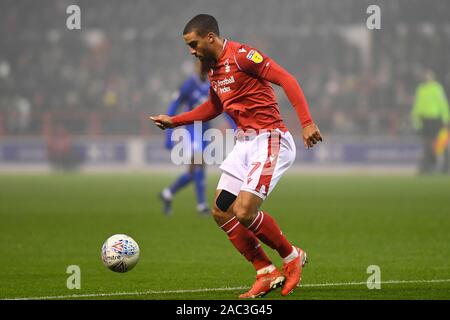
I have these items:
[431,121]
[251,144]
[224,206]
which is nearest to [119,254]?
[224,206]

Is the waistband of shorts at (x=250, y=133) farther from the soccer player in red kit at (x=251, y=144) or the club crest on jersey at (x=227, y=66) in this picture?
the club crest on jersey at (x=227, y=66)

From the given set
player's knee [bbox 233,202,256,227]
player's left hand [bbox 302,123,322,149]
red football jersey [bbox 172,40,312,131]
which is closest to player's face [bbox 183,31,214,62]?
red football jersey [bbox 172,40,312,131]

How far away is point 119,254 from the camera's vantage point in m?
8.23

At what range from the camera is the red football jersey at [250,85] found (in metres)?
7.54

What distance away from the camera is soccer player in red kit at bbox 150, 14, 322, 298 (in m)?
7.54

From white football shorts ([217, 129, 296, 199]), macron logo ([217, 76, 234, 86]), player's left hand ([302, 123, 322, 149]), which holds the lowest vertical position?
white football shorts ([217, 129, 296, 199])

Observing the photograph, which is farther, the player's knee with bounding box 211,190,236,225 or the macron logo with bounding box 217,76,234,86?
the player's knee with bounding box 211,190,236,225

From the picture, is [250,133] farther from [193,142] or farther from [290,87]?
[193,142]

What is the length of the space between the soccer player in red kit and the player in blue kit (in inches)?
271

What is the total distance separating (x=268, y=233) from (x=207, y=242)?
4105 millimetres

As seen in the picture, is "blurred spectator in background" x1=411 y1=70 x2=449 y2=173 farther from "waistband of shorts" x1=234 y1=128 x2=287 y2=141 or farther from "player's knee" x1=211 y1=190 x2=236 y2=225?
"player's knee" x1=211 y1=190 x2=236 y2=225

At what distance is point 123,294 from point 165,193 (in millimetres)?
7611

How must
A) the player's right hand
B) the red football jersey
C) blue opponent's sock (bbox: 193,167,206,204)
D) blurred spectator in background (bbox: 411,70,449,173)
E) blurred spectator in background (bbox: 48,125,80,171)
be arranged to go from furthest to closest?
1. blurred spectator in background (bbox: 48,125,80,171)
2. blurred spectator in background (bbox: 411,70,449,173)
3. blue opponent's sock (bbox: 193,167,206,204)
4. the player's right hand
5. the red football jersey

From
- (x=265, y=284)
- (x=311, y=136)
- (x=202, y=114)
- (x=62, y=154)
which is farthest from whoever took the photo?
(x=62, y=154)
